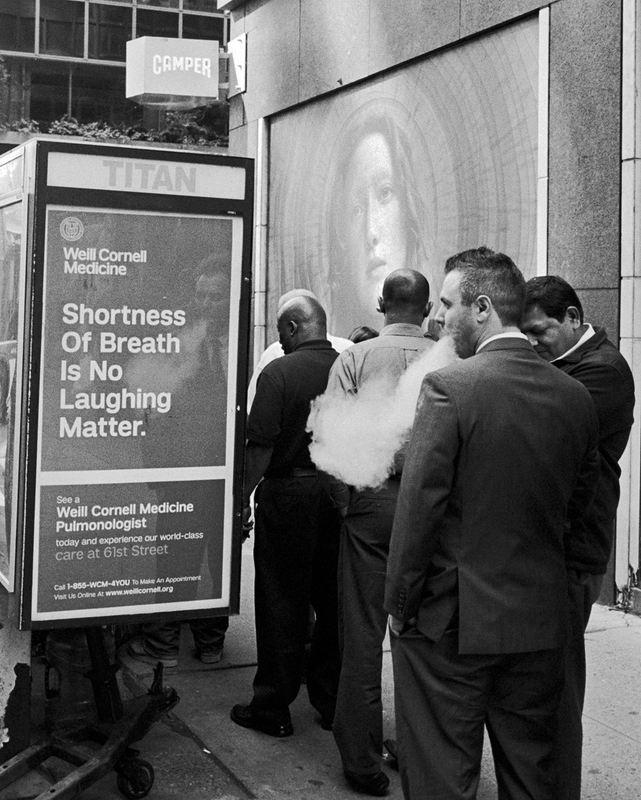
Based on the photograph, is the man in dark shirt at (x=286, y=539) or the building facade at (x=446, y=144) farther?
the building facade at (x=446, y=144)

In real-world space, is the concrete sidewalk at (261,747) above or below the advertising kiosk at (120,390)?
below

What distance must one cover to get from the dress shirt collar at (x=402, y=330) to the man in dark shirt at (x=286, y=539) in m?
0.60

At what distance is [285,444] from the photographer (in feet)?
15.6

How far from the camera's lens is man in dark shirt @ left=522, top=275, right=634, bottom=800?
Answer: 11.5 ft

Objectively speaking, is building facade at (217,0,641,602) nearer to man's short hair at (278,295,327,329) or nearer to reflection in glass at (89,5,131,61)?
man's short hair at (278,295,327,329)

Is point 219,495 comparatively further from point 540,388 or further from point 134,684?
point 540,388

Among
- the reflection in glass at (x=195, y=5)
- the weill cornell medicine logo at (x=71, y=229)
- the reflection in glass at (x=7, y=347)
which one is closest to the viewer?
the weill cornell medicine logo at (x=71, y=229)

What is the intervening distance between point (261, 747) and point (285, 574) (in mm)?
729

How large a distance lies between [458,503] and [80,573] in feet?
5.38

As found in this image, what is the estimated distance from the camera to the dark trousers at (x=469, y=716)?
2959 mm

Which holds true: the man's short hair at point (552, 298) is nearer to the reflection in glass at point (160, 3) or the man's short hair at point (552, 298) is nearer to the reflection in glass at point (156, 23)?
the reflection in glass at point (156, 23)

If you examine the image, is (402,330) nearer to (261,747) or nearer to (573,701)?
(573,701)

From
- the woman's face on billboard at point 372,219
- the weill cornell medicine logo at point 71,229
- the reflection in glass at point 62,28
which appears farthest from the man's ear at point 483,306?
the reflection in glass at point 62,28

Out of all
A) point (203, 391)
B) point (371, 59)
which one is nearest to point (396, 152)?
point (371, 59)
